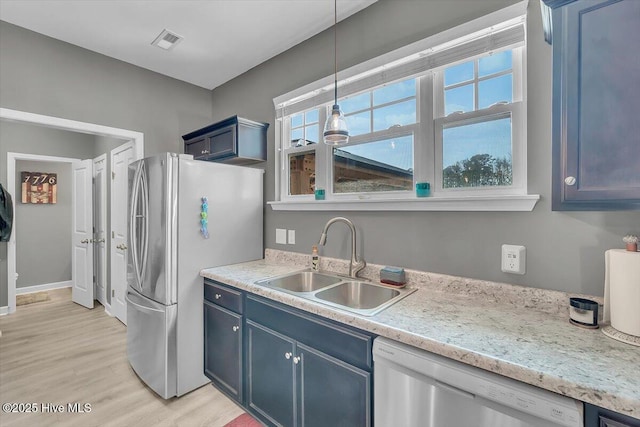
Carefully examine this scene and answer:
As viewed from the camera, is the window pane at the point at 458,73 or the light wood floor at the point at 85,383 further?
the light wood floor at the point at 85,383

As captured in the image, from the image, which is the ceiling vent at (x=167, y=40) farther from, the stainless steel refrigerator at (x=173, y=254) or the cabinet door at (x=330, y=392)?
the cabinet door at (x=330, y=392)

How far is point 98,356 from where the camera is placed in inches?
104

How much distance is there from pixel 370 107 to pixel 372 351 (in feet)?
5.31

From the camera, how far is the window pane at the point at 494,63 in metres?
1.54

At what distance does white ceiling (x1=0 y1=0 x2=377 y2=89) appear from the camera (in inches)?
81.0

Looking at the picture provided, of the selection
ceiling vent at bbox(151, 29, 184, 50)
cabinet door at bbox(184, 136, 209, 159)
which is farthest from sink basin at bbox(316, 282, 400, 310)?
ceiling vent at bbox(151, 29, 184, 50)

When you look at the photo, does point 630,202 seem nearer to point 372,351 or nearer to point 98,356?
point 372,351

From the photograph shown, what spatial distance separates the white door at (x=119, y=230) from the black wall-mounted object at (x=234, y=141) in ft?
3.48

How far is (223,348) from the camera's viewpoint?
6.67 ft

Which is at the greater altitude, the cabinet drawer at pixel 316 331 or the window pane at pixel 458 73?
the window pane at pixel 458 73

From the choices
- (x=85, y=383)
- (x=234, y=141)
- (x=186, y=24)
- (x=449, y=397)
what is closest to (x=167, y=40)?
(x=186, y=24)

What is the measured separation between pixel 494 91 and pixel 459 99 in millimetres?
180

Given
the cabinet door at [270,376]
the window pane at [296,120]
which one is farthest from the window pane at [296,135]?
the cabinet door at [270,376]

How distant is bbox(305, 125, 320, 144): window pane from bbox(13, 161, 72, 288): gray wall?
4.88 meters
